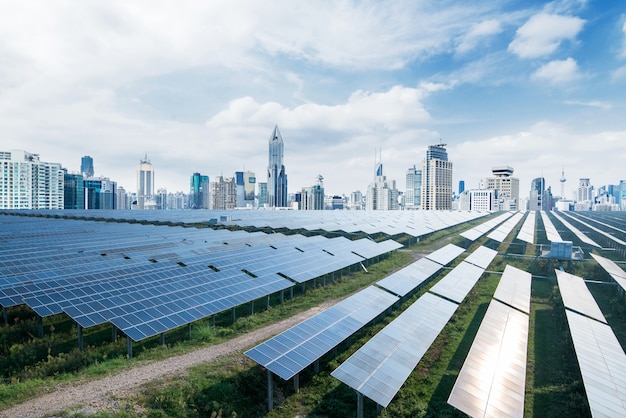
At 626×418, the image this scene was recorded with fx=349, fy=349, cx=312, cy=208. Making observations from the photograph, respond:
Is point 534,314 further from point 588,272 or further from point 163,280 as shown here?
point 163,280

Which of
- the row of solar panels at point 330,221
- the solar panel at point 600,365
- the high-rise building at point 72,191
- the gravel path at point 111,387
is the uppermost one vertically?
the high-rise building at point 72,191

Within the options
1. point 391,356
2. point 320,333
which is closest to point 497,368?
point 391,356

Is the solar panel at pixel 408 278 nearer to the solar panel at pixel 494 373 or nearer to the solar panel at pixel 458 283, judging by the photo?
the solar panel at pixel 458 283

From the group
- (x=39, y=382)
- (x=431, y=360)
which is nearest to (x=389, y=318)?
(x=431, y=360)

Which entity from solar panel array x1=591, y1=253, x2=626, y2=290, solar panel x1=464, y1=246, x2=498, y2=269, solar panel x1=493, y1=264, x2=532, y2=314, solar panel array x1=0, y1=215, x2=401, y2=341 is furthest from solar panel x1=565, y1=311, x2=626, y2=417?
solar panel array x1=0, y1=215, x2=401, y2=341

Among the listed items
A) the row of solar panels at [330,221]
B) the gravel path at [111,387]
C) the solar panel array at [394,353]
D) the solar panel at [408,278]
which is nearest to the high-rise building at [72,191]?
the row of solar panels at [330,221]

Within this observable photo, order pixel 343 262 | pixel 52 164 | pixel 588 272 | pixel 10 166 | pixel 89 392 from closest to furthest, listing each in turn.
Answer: pixel 89 392, pixel 343 262, pixel 588 272, pixel 10 166, pixel 52 164
